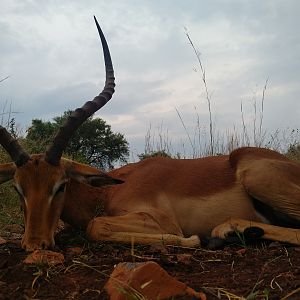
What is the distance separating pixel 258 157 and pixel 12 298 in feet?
9.65

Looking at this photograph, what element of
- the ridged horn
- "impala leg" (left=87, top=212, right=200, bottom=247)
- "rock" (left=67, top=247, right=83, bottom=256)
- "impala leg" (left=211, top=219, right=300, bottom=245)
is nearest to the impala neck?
"impala leg" (left=87, top=212, right=200, bottom=247)

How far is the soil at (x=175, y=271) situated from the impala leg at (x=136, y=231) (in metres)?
0.10

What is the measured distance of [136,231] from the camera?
424 cm

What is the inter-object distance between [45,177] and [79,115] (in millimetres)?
759

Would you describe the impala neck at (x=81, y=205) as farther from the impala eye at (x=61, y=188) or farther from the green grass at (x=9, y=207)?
the green grass at (x=9, y=207)

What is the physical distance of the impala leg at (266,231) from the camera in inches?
165

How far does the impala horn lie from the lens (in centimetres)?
444

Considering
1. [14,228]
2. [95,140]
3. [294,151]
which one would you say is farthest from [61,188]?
[95,140]

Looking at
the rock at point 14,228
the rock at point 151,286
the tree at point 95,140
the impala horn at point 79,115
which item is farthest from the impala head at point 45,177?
the tree at point 95,140

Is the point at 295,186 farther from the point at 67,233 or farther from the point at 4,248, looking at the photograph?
the point at 4,248

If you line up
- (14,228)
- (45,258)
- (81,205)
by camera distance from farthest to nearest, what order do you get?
(14,228) → (81,205) → (45,258)

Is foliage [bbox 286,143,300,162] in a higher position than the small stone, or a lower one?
higher

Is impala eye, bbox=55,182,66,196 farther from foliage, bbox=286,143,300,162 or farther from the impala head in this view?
foliage, bbox=286,143,300,162

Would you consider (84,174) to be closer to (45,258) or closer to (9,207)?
(45,258)
